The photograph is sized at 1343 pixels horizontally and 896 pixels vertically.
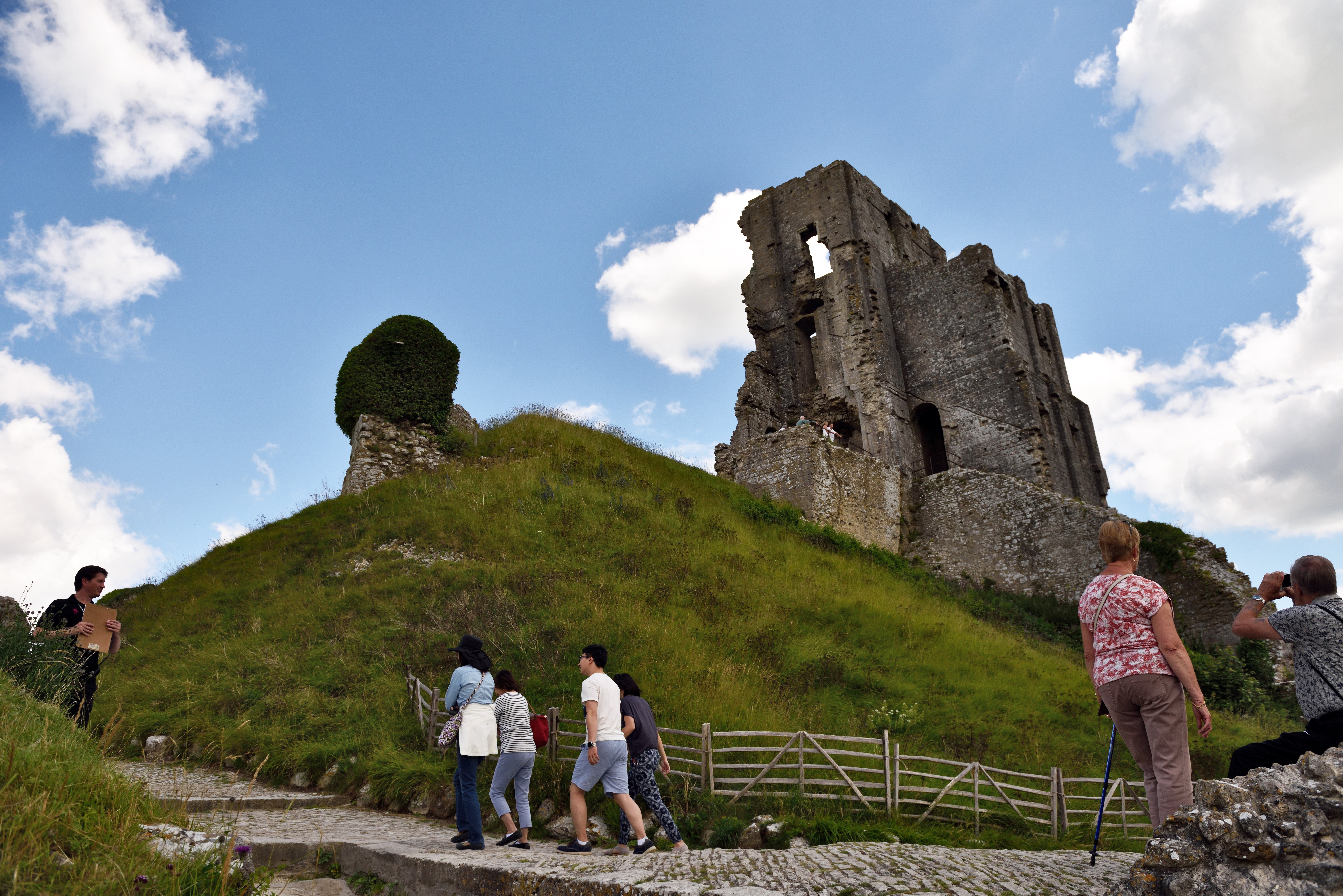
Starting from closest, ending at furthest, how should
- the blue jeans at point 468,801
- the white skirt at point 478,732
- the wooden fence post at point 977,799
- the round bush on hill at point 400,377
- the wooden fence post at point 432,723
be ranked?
the blue jeans at point 468,801 → the white skirt at point 478,732 → the wooden fence post at point 977,799 → the wooden fence post at point 432,723 → the round bush on hill at point 400,377

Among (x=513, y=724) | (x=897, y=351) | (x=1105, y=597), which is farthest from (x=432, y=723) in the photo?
(x=897, y=351)

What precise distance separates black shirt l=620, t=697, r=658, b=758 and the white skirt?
Result: 105 cm

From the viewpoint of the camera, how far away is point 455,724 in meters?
5.75

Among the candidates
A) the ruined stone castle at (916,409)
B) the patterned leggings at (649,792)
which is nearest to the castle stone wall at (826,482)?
the ruined stone castle at (916,409)

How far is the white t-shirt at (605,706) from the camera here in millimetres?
5582

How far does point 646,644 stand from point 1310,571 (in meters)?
7.29

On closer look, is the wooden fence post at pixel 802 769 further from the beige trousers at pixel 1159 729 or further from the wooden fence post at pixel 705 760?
the beige trousers at pixel 1159 729

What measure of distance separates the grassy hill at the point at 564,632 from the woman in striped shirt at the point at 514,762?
1714 millimetres

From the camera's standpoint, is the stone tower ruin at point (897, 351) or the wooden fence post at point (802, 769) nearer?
the wooden fence post at point (802, 769)

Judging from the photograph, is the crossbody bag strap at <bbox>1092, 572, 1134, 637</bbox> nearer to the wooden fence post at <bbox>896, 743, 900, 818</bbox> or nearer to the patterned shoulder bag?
the wooden fence post at <bbox>896, 743, 900, 818</bbox>

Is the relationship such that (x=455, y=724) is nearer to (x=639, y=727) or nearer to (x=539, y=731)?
(x=539, y=731)

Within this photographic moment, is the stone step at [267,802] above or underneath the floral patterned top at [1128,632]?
underneath

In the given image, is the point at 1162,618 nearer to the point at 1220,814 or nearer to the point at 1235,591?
the point at 1220,814

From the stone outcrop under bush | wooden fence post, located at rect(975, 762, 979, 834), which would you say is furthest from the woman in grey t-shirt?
the stone outcrop under bush
